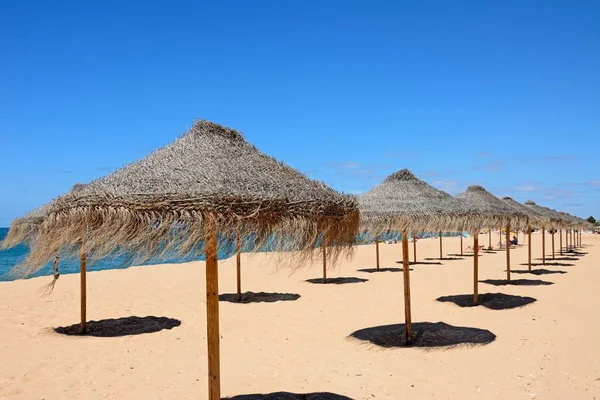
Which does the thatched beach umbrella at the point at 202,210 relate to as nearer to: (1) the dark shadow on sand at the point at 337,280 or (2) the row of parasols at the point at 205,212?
(2) the row of parasols at the point at 205,212

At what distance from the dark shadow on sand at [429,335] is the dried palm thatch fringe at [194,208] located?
10.5 ft

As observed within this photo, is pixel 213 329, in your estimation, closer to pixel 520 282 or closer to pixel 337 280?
Answer: pixel 337 280

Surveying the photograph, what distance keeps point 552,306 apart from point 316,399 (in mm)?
6286

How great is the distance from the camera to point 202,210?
3.28 metres

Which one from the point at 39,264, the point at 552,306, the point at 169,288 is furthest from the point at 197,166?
the point at 169,288

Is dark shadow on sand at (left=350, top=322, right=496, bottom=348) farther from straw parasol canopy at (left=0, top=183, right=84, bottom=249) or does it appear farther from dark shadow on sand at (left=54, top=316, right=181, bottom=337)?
straw parasol canopy at (left=0, top=183, right=84, bottom=249)

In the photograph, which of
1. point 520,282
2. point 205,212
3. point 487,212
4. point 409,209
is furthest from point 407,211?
point 520,282

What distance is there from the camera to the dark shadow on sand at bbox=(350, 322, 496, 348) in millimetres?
6820

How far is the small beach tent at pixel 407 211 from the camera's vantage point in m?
7.09

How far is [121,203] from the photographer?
3.29 m

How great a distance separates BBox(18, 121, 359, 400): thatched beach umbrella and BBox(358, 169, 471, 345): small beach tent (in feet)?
9.41

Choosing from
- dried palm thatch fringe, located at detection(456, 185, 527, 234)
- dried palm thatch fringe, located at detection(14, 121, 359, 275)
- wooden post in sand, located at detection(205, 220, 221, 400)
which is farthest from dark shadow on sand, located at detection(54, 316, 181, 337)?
dried palm thatch fringe, located at detection(456, 185, 527, 234)

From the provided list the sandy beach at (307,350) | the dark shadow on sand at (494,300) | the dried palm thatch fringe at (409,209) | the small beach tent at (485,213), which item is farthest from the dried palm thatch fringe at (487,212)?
the sandy beach at (307,350)

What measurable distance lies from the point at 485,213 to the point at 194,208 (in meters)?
6.21
